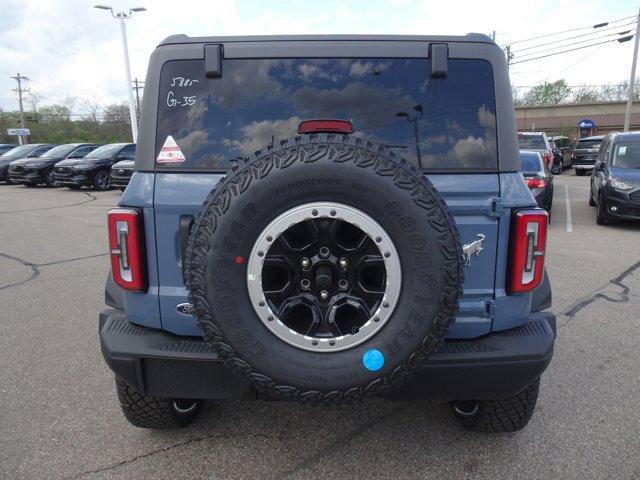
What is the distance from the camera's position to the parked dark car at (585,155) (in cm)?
2095

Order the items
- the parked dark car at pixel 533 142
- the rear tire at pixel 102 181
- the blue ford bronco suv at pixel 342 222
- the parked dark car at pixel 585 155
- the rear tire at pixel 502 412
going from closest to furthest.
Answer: the blue ford bronco suv at pixel 342 222, the rear tire at pixel 502 412, the parked dark car at pixel 533 142, the rear tire at pixel 102 181, the parked dark car at pixel 585 155

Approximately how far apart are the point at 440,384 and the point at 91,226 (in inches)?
362

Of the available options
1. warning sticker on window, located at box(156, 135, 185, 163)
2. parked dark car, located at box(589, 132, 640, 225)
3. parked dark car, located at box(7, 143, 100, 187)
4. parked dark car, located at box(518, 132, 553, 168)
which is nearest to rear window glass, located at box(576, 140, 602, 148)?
parked dark car, located at box(518, 132, 553, 168)

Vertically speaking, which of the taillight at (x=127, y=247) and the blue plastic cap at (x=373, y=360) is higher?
the taillight at (x=127, y=247)

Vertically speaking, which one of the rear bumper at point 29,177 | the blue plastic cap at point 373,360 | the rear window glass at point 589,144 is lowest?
the rear bumper at point 29,177

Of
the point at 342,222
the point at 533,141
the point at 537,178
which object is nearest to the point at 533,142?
the point at 533,141

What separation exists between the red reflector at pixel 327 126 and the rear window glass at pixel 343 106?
0.25ft

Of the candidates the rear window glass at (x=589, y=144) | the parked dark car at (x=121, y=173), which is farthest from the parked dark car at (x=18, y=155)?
the rear window glass at (x=589, y=144)

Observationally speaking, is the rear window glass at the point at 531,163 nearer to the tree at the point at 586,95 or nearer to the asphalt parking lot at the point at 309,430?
the asphalt parking lot at the point at 309,430

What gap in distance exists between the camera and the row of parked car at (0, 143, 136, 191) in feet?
→ 52.9

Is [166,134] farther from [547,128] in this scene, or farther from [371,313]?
[547,128]

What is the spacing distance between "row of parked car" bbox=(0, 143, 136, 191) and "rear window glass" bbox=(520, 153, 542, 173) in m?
11.3

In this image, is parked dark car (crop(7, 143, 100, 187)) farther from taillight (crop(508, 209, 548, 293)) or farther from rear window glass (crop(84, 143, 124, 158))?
taillight (crop(508, 209, 548, 293))

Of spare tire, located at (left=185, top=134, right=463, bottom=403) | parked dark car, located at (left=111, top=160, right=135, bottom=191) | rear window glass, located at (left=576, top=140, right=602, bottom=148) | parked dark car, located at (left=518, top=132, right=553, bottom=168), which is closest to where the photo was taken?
spare tire, located at (left=185, top=134, right=463, bottom=403)
